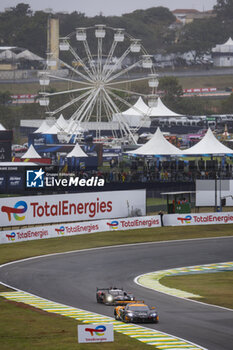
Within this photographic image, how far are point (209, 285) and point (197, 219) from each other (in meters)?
22.1

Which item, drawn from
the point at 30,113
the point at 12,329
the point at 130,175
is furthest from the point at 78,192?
the point at 30,113

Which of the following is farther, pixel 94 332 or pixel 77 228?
pixel 77 228

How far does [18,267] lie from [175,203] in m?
20.1

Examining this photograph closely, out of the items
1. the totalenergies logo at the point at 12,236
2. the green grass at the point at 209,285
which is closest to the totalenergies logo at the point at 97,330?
the green grass at the point at 209,285

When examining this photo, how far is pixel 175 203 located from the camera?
6556cm

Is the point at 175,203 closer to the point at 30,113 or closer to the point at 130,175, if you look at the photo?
the point at 130,175

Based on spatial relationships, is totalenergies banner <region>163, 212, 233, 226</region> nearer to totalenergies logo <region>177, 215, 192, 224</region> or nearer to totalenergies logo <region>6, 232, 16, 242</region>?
totalenergies logo <region>177, 215, 192, 224</region>

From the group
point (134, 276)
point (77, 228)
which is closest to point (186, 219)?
point (77, 228)

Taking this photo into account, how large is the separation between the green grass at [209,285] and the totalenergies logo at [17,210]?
1748 centimetres

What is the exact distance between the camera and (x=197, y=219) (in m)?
64.5

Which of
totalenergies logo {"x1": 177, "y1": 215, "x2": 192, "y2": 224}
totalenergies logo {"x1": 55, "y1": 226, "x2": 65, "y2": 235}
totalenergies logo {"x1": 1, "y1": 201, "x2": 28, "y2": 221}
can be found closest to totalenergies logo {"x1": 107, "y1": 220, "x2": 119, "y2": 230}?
totalenergies logo {"x1": 55, "y1": 226, "x2": 65, "y2": 235}

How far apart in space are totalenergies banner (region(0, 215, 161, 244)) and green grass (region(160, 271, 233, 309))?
49.0 feet

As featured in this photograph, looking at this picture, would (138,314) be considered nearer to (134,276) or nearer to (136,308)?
(136,308)

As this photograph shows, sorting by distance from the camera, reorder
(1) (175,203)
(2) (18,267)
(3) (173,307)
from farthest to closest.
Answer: (1) (175,203), (2) (18,267), (3) (173,307)
